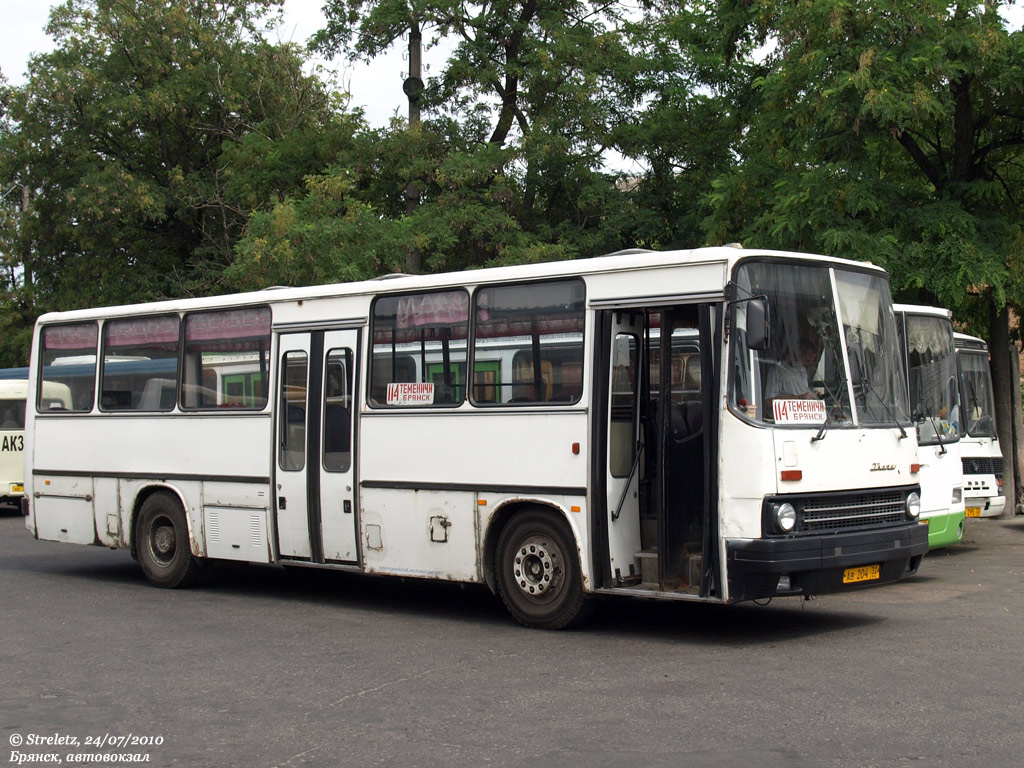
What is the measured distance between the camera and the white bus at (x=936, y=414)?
46.4ft

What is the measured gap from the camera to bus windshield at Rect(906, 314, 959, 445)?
14945 millimetres

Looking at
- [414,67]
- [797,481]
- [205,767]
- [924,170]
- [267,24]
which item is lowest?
[205,767]

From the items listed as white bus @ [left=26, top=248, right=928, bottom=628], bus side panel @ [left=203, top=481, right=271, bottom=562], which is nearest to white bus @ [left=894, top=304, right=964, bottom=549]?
white bus @ [left=26, top=248, right=928, bottom=628]

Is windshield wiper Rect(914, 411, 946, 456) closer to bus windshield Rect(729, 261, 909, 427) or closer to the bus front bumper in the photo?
bus windshield Rect(729, 261, 909, 427)

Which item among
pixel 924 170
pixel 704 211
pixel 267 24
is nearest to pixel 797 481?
pixel 924 170

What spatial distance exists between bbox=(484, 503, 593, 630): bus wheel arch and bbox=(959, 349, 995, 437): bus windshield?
8387 millimetres

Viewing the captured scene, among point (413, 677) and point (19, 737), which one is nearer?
point (19, 737)

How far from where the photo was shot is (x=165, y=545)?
14109 millimetres

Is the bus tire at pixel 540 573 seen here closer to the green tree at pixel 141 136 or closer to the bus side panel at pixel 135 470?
the bus side panel at pixel 135 470

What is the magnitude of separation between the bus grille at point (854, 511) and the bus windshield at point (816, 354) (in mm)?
580

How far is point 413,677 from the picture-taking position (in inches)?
336

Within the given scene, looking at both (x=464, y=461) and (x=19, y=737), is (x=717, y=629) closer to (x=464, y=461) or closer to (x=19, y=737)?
(x=464, y=461)

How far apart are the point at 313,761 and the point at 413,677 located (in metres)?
2.16

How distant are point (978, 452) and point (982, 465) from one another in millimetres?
181
